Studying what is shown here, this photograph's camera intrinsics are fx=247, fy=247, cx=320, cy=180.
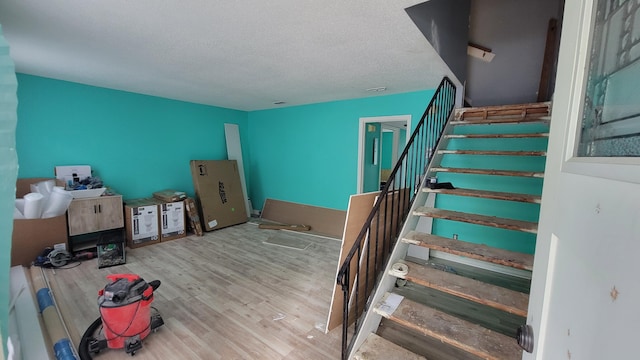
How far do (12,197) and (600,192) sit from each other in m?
2.41

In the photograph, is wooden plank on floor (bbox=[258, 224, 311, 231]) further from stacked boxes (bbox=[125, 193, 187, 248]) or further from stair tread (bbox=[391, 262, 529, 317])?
stair tread (bbox=[391, 262, 529, 317])

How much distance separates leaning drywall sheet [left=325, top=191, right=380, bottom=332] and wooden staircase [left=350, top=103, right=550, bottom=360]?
1.24 feet

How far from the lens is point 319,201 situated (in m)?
4.98

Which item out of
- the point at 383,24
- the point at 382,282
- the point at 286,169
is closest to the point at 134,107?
the point at 286,169

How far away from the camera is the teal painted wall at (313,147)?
417 cm

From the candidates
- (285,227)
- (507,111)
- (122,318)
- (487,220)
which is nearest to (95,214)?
(122,318)

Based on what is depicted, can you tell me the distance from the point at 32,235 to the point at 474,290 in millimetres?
4895

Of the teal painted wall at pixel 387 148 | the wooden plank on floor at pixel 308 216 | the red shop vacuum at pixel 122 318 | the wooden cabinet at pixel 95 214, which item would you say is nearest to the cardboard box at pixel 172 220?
the wooden cabinet at pixel 95 214

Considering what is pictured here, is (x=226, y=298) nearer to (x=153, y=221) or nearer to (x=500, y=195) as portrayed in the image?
(x=153, y=221)

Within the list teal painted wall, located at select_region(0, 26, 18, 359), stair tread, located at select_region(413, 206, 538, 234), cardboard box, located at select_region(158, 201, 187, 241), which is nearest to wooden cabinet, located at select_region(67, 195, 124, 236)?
cardboard box, located at select_region(158, 201, 187, 241)

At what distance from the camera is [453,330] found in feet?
4.95

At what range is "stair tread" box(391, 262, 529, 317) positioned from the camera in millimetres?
1436

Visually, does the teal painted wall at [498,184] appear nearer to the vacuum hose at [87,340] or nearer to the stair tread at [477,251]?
the stair tread at [477,251]

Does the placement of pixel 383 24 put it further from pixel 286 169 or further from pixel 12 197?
pixel 286 169
